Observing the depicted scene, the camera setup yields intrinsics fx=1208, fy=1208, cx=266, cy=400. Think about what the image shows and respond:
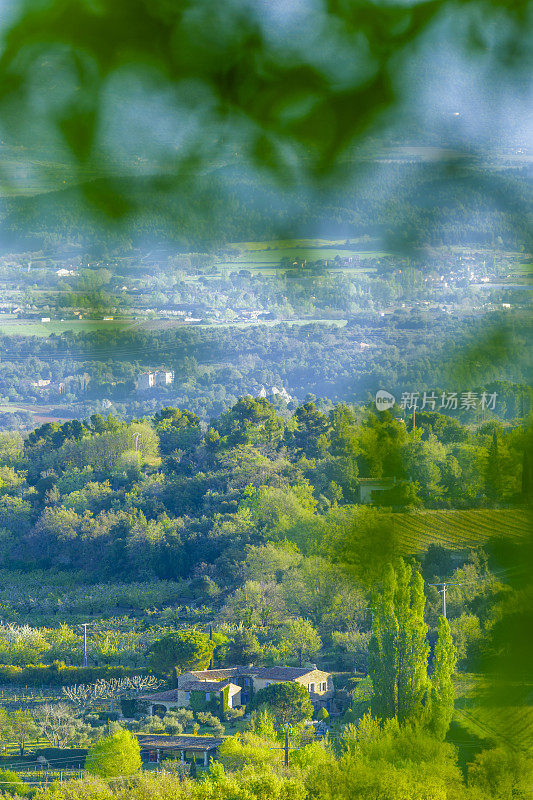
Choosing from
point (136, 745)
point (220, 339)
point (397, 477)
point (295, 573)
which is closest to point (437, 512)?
point (397, 477)

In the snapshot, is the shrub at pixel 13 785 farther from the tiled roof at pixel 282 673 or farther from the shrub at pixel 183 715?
the tiled roof at pixel 282 673

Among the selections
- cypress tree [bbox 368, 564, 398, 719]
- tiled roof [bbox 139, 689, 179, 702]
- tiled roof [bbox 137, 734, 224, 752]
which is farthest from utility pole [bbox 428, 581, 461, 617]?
tiled roof [bbox 139, 689, 179, 702]

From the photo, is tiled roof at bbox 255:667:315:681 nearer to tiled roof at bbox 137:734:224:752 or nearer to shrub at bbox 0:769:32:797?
tiled roof at bbox 137:734:224:752

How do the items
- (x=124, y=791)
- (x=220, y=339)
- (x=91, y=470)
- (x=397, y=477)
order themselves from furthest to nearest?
1. (x=91, y=470)
2. (x=220, y=339)
3. (x=124, y=791)
4. (x=397, y=477)

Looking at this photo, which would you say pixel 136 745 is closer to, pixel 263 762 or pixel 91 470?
pixel 263 762

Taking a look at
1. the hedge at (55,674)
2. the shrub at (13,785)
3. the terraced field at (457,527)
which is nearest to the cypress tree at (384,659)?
the terraced field at (457,527)

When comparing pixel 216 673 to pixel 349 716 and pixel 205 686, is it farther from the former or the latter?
pixel 349 716

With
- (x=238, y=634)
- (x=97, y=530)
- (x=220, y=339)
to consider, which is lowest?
(x=238, y=634)
